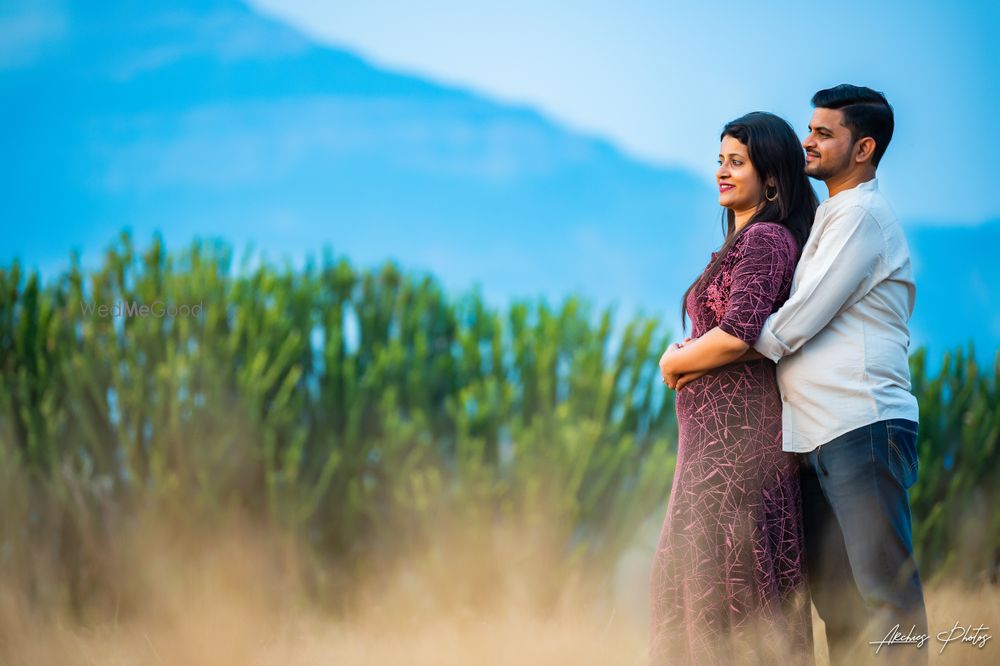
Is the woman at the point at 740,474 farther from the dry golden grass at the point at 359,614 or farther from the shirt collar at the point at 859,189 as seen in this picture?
the dry golden grass at the point at 359,614

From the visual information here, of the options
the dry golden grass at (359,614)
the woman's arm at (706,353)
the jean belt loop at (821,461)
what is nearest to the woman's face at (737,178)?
the woman's arm at (706,353)

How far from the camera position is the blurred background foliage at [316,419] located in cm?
446

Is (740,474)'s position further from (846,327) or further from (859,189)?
(859,189)

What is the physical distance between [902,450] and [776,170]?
68 cm

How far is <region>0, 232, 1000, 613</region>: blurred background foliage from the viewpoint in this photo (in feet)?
14.6

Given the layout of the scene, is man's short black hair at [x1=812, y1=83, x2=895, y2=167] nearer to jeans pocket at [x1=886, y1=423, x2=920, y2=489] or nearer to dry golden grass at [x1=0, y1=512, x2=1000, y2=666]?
jeans pocket at [x1=886, y1=423, x2=920, y2=489]

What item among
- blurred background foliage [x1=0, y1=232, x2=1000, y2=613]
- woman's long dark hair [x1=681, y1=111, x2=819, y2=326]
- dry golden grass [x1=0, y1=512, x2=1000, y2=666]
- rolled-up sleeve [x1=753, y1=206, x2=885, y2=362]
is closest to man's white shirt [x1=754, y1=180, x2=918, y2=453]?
rolled-up sleeve [x1=753, y1=206, x2=885, y2=362]

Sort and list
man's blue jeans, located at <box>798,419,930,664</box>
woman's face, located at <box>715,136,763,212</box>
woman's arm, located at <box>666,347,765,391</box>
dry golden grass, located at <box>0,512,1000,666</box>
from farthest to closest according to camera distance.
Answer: dry golden grass, located at <box>0,512,1000,666</box> < woman's face, located at <box>715,136,763,212</box> < woman's arm, located at <box>666,347,765,391</box> < man's blue jeans, located at <box>798,419,930,664</box>

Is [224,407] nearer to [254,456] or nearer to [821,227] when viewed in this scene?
[254,456]

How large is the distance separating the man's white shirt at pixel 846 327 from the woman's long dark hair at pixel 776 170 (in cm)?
11

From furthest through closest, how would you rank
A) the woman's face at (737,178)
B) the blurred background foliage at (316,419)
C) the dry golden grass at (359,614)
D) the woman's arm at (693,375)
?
the blurred background foliage at (316,419) → the dry golden grass at (359,614) → the woman's face at (737,178) → the woman's arm at (693,375)

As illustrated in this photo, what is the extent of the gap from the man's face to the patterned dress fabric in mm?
164

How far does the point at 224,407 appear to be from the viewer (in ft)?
14.9

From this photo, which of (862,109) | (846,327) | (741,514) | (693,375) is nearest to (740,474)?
(741,514)
